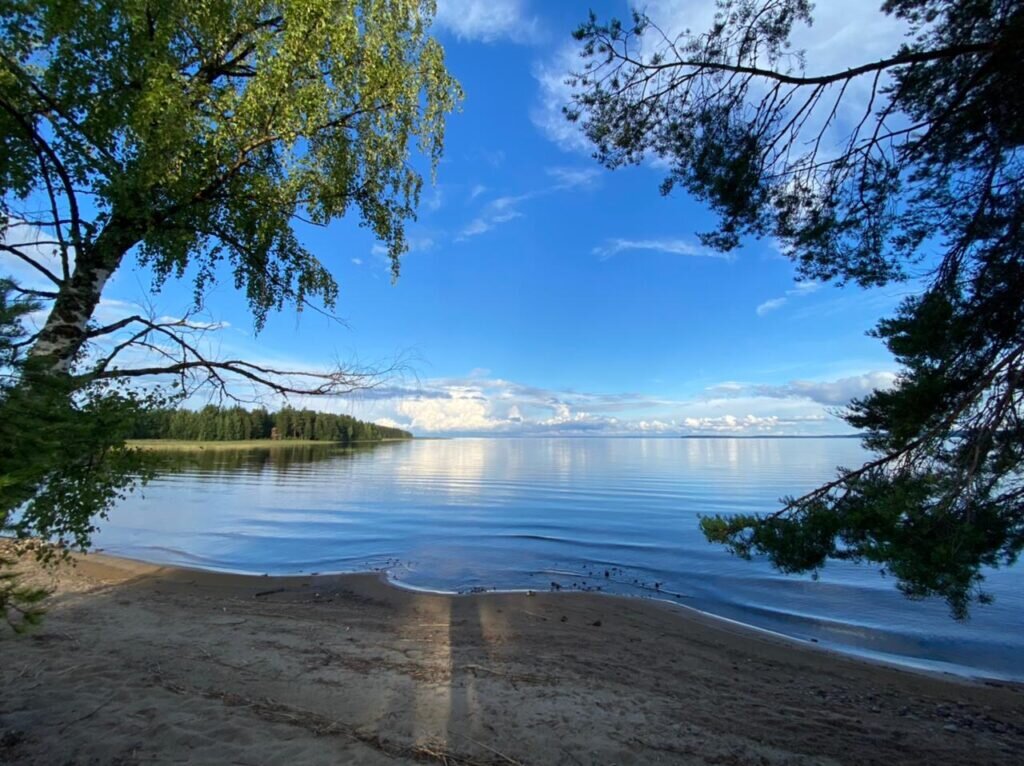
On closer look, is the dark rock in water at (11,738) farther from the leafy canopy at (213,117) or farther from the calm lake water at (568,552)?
the leafy canopy at (213,117)

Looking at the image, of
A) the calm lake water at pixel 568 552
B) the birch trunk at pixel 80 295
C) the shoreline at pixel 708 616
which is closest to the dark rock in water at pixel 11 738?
the calm lake water at pixel 568 552

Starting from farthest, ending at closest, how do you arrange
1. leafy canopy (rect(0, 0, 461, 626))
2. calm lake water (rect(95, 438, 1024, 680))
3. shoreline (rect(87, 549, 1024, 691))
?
calm lake water (rect(95, 438, 1024, 680)) < shoreline (rect(87, 549, 1024, 691)) < leafy canopy (rect(0, 0, 461, 626))

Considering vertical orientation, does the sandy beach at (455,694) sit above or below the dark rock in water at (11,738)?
below

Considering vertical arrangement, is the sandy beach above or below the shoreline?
above

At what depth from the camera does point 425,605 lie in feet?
32.9

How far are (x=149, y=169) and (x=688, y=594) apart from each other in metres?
12.4

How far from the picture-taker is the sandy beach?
166 inches

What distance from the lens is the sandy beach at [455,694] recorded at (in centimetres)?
421

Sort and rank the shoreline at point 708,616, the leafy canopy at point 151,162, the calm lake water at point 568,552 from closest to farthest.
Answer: the leafy canopy at point 151,162, the shoreline at point 708,616, the calm lake water at point 568,552

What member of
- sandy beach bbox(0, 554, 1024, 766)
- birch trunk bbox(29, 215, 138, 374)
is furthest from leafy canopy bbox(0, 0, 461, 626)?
sandy beach bbox(0, 554, 1024, 766)

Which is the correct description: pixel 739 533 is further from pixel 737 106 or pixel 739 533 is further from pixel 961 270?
pixel 737 106

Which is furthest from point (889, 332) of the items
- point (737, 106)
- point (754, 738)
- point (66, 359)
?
point (66, 359)

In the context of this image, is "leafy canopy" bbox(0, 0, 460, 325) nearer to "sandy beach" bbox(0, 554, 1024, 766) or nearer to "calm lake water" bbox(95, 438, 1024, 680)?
"calm lake water" bbox(95, 438, 1024, 680)

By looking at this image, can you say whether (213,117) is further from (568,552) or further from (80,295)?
(568,552)
